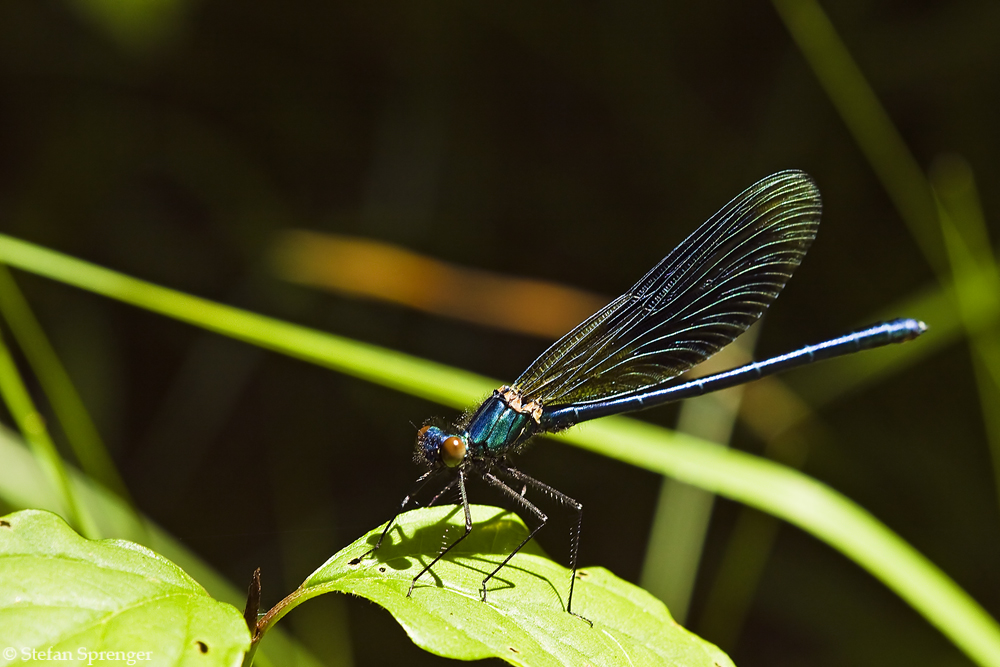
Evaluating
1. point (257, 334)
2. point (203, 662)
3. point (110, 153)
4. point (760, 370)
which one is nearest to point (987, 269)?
point (760, 370)

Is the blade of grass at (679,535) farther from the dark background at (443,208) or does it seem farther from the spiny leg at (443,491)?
the spiny leg at (443,491)

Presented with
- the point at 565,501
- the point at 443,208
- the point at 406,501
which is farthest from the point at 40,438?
the point at 443,208

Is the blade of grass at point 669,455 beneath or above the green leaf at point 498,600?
above

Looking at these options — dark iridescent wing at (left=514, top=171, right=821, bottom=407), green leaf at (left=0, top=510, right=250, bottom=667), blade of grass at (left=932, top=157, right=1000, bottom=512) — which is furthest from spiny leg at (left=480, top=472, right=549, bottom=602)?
blade of grass at (left=932, top=157, right=1000, bottom=512)

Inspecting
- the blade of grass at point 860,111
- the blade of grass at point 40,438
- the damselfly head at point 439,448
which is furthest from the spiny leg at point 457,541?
the blade of grass at point 860,111

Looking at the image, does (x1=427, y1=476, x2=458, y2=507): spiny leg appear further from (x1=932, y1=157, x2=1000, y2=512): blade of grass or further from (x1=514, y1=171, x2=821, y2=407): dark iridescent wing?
(x1=932, y1=157, x2=1000, y2=512): blade of grass

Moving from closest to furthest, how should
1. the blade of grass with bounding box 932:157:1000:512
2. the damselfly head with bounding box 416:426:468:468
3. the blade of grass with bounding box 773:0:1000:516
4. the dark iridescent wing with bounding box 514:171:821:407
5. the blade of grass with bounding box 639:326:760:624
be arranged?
the damselfly head with bounding box 416:426:468:468
the dark iridescent wing with bounding box 514:171:821:407
the blade of grass with bounding box 639:326:760:624
the blade of grass with bounding box 932:157:1000:512
the blade of grass with bounding box 773:0:1000:516
